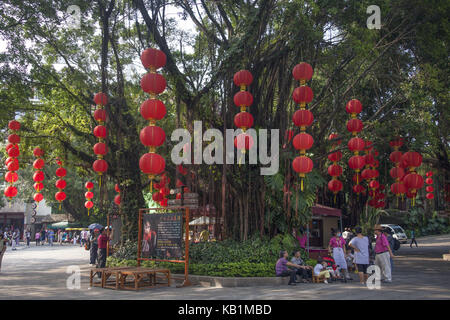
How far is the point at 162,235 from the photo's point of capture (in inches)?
368

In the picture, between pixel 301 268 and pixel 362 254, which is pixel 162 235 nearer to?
pixel 301 268

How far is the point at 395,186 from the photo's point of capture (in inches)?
450

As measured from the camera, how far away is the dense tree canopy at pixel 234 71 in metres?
9.72

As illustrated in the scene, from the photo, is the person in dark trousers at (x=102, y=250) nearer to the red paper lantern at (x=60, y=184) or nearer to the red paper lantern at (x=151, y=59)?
the red paper lantern at (x=60, y=184)

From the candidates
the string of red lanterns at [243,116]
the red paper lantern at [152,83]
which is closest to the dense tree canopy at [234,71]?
the string of red lanterns at [243,116]

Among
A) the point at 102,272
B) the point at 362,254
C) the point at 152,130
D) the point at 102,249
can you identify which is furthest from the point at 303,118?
the point at 102,249

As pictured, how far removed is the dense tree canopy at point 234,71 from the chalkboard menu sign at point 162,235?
1.41 meters

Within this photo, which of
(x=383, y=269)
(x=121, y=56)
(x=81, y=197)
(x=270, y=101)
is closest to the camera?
(x=383, y=269)
